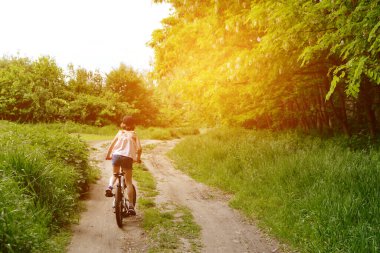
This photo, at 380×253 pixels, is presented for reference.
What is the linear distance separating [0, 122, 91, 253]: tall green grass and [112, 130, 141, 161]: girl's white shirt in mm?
1269

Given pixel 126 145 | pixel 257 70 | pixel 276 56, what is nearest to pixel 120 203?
pixel 126 145

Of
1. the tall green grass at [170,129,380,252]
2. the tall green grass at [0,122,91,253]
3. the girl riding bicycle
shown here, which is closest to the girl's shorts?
the girl riding bicycle

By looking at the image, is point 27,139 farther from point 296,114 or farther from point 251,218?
point 296,114

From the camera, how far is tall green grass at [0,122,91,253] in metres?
4.27

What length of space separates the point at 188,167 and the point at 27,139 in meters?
7.21

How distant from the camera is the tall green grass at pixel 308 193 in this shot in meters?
5.23

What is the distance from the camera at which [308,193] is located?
284 inches

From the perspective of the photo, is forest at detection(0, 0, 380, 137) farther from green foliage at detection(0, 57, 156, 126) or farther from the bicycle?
the bicycle

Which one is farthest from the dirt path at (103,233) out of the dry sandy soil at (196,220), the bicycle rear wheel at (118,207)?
the bicycle rear wheel at (118,207)

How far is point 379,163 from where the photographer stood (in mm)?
7445

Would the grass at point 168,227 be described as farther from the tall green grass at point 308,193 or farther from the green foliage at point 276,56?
the green foliage at point 276,56

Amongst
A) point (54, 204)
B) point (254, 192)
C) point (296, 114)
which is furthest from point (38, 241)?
point (296, 114)

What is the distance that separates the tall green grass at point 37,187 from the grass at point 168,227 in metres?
1.55

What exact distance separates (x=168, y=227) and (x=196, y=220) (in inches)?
33.0
